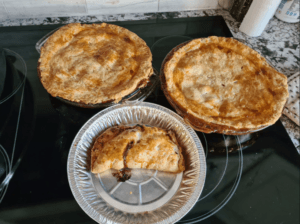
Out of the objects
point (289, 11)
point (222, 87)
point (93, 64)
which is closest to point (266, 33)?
point (289, 11)

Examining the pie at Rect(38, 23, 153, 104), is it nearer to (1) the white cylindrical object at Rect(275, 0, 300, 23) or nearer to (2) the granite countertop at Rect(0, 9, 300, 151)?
(2) the granite countertop at Rect(0, 9, 300, 151)

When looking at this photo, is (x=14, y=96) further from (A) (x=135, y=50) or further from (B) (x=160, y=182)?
(B) (x=160, y=182)

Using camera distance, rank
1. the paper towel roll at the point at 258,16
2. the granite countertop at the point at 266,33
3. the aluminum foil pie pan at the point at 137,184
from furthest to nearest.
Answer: the granite countertop at the point at 266,33 → the paper towel roll at the point at 258,16 → the aluminum foil pie pan at the point at 137,184

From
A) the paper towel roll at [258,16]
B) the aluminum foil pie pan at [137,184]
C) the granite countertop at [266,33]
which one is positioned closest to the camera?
the aluminum foil pie pan at [137,184]

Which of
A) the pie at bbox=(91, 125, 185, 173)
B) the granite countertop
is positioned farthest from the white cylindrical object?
the pie at bbox=(91, 125, 185, 173)

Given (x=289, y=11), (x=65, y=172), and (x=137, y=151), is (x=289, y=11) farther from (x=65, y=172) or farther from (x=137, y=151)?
(x=65, y=172)

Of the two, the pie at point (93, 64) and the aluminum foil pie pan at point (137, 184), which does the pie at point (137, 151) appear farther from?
the pie at point (93, 64)

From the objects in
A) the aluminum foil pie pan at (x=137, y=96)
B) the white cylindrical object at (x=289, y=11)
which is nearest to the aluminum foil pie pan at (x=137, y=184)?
the aluminum foil pie pan at (x=137, y=96)
